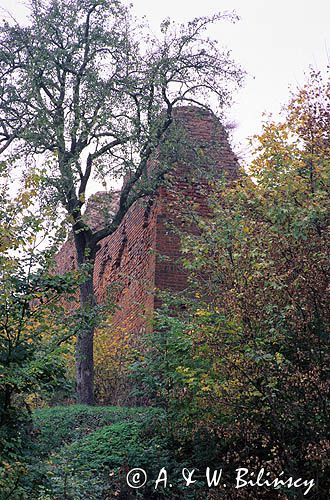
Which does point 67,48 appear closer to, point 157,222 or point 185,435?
point 157,222

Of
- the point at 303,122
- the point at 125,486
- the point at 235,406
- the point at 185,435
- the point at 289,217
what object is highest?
the point at 303,122

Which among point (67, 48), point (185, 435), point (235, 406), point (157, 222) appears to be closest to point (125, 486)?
point (185, 435)

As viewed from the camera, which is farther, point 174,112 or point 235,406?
point 174,112

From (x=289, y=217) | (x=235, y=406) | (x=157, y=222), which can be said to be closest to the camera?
(x=235, y=406)

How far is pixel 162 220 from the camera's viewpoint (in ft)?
41.9

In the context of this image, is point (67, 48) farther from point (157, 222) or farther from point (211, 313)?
point (211, 313)

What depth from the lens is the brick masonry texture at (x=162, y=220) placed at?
483 inches

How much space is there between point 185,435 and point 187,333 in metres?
1.08

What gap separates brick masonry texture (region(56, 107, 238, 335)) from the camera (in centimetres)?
1226

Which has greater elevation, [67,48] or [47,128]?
[67,48]

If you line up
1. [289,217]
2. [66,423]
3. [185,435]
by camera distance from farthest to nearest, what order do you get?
1. [66,423]
2. [185,435]
3. [289,217]

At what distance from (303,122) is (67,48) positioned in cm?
578

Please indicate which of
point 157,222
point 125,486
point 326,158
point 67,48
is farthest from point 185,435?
point 67,48

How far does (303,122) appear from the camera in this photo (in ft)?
24.7
